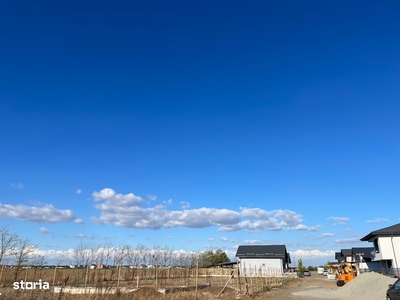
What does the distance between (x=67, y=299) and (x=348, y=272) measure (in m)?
30.9

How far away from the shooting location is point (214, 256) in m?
90.9

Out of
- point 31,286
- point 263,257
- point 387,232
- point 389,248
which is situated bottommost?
point 31,286

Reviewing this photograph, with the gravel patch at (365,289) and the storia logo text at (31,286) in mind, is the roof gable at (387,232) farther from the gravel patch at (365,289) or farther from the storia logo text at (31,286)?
the storia logo text at (31,286)

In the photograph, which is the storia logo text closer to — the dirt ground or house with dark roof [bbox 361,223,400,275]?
the dirt ground

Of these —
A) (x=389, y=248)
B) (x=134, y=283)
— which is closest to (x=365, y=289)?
(x=389, y=248)

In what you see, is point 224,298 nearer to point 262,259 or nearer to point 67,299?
point 67,299

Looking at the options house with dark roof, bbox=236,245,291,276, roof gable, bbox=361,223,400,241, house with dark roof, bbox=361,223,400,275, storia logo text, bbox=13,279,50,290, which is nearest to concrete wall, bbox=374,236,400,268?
house with dark roof, bbox=361,223,400,275

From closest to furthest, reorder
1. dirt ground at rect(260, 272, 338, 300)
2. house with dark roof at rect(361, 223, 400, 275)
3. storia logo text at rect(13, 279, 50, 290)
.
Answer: storia logo text at rect(13, 279, 50, 290) → dirt ground at rect(260, 272, 338, 300) → house with dark roof at rect(361, 223, 400, 275)

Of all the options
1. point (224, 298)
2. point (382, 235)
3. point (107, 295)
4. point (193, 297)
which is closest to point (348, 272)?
point (382, 235)

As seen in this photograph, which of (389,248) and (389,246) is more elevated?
(389,246)

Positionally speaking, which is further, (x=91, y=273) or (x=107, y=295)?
(x=91, y=273)

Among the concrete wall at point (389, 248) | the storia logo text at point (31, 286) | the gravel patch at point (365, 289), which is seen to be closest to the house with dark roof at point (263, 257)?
the concrete wall at point (389, 248)

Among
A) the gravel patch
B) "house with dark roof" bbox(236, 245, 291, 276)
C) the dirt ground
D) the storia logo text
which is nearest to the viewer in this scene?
the storia logo text

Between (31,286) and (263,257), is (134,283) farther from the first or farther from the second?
(263,257)
